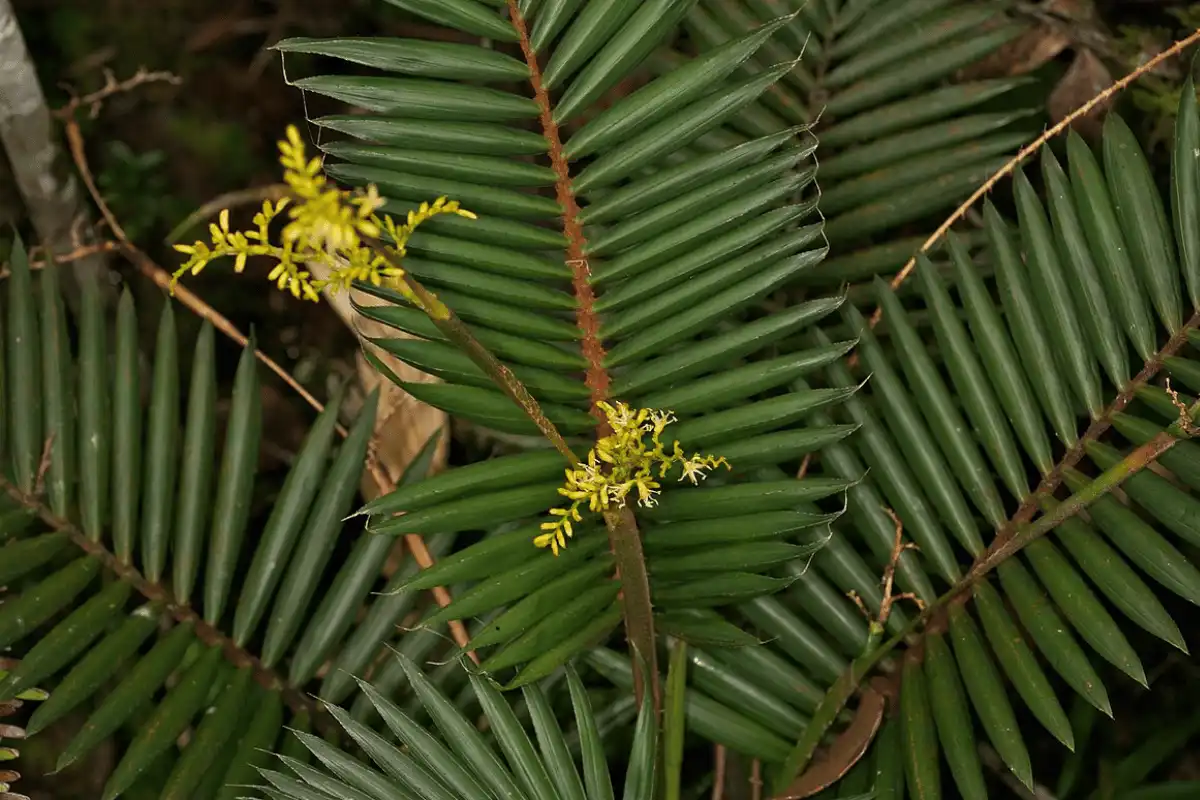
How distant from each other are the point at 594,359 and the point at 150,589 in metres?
0.52

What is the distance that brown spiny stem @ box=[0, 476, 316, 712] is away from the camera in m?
1.09

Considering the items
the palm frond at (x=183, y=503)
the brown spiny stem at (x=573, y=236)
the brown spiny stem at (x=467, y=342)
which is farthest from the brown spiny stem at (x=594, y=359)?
the palm frond at (x=183, y=503)

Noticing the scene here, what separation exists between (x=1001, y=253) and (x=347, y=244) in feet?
2.24

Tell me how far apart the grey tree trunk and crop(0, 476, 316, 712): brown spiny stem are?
0.96 ft

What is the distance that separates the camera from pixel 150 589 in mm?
1096

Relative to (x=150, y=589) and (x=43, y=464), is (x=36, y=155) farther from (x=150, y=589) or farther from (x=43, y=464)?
(x=150, y=589)

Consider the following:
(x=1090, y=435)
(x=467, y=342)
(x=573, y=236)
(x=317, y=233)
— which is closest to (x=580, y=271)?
(x=573, y=236)

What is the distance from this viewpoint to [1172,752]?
117 centimetres

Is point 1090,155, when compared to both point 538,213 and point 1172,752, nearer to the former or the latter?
point 538,213

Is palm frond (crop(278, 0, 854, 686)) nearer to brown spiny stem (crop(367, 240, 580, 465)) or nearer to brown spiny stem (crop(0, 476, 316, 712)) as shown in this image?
brown spiny stem (crop(367, 240, 580, 465))

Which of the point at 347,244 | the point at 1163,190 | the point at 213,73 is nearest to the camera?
the point at 347,244

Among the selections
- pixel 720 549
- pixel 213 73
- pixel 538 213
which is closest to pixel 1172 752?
pixel 720 549

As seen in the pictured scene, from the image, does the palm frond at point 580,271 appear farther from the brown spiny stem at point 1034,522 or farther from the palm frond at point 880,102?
the palm frond at point 880,102

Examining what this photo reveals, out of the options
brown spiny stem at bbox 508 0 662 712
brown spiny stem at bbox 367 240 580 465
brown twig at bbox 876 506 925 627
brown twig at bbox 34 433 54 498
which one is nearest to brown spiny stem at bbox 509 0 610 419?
brown spiny stem at bbox 508 0 662 712
